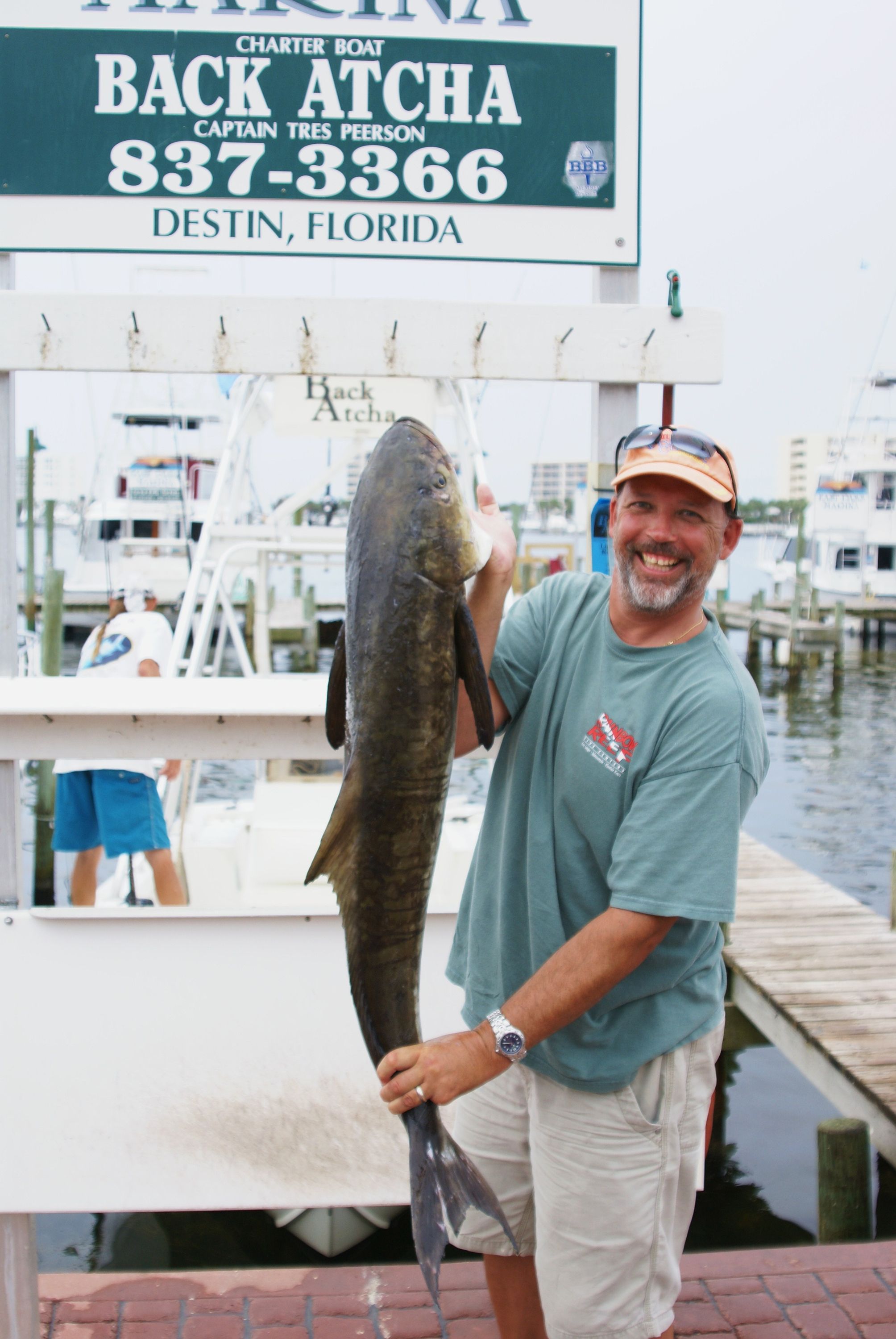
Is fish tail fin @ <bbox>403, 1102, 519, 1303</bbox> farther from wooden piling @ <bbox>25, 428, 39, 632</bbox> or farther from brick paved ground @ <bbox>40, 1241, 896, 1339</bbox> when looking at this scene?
wooden piling @ <bbox>25, 428, 39, 632</bbox>

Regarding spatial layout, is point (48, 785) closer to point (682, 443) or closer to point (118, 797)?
point (118, 797)

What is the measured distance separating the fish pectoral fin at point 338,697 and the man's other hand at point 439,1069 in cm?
56

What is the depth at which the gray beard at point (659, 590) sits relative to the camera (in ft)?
6.84

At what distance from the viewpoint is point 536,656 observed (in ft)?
7.61

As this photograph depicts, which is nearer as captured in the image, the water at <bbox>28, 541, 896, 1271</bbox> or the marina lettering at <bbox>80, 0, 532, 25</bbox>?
the marina lettering at <bbox>80, 0, 532, 25</bbox>

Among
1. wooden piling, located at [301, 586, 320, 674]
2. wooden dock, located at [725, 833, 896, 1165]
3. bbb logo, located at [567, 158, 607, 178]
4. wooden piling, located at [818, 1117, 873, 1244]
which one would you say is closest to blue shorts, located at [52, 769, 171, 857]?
wooden dock, located at [725, 833, 896, 1165]

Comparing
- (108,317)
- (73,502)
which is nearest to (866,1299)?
(108,317)

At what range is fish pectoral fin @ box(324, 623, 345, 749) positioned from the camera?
180 centimetres

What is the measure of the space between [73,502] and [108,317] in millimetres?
55980

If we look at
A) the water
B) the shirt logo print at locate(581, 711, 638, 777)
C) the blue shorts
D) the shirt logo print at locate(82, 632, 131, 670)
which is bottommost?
the water

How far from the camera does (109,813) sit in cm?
675

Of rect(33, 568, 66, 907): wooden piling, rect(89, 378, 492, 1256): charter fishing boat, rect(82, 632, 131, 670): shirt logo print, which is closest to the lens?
rect(89, 378, 492, 1256): charter fishing boat

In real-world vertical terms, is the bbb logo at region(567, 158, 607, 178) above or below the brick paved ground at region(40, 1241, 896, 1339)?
above

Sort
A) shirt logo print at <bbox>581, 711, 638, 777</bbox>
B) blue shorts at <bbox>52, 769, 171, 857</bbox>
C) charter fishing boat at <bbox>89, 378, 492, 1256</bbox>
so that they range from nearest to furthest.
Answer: shirt logo print at <bbox>581, 711, 638, 777</bbox>
charter fishing boat at <bbox>89, 378, 492, 1256</bbox>
blue shorts at <bbox>52, 769, 171, 857</bbox>
